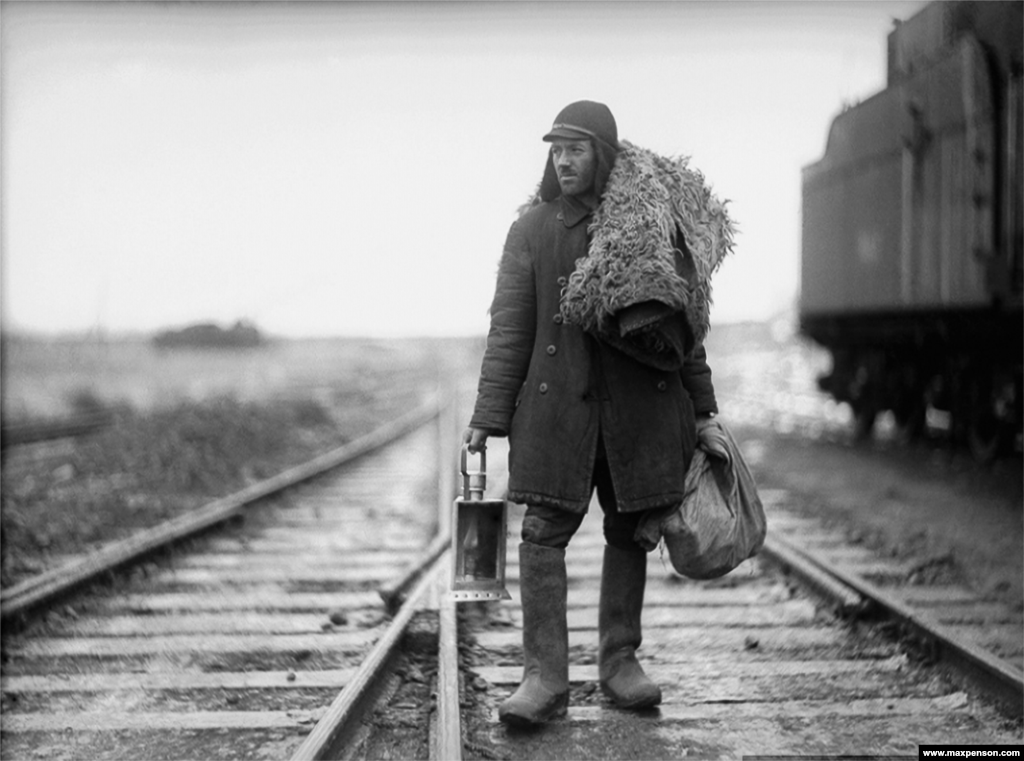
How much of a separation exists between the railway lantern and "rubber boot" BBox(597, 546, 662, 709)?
418mm

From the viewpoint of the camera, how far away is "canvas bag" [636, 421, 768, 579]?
343cm

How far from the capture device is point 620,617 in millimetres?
3703

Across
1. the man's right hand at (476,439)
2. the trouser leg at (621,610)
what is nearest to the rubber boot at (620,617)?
the trouser leg at (621,610)

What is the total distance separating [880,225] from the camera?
10.2 meters

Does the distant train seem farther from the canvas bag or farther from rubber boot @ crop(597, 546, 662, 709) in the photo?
rubber boot @ crop(597, 546, 662, 709)

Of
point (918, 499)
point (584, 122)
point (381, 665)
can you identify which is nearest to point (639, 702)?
point (381, 665)

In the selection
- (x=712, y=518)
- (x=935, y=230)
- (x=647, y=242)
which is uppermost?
(x=935, y=230)

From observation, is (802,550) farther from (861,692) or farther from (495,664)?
(495,664)

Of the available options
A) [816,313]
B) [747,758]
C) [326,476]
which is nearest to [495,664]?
[747,758]

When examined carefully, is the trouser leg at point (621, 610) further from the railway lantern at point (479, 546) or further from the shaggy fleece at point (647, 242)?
the shaggy fleece at point (647, 242)

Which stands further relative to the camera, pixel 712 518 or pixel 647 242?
pixel 712 518

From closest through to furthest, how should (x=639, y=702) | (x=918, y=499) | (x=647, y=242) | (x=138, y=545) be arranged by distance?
Result: (x=647, y=242) < (x=639, y=702) < (x=138, y=545) < (x=918, y=499)

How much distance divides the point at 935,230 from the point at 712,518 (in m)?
6.38

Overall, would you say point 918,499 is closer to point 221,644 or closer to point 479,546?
point 479,546
